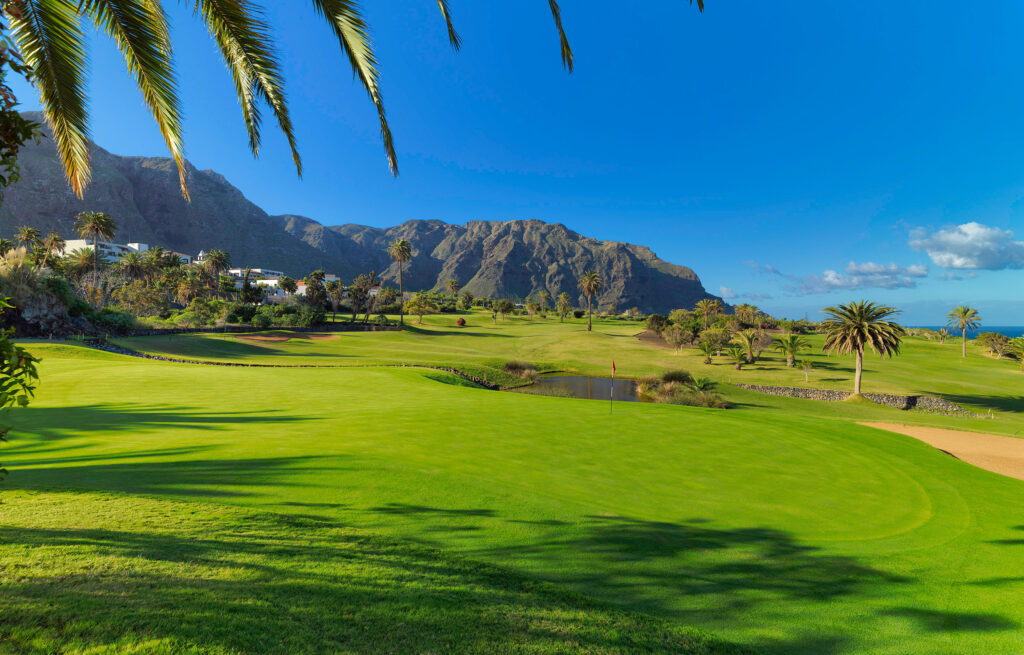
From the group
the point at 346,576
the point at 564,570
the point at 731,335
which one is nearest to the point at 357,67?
the point at 346,576

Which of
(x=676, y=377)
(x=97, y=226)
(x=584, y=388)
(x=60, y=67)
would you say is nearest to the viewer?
(x=60, y=67)

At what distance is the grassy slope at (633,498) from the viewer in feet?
18.0

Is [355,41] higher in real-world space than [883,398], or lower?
higher

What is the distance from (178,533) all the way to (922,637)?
9.58 metres

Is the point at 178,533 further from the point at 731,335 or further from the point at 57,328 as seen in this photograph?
the point at 731,335

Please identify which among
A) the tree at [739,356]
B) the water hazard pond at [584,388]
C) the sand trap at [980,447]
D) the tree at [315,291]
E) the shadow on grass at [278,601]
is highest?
the tree at [315,291]

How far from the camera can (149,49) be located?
20.3ft

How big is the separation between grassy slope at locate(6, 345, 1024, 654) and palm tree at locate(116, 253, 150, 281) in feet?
340

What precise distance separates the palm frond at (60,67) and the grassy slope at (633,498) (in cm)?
536

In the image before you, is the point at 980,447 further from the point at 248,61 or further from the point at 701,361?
the point at 701,361

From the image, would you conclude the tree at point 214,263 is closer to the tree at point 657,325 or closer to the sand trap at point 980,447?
the tree at point 657,325

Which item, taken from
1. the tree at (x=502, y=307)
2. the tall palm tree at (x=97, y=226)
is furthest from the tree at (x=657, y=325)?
the tall palm tree at (x=97, y=226)

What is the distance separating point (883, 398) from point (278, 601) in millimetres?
52592

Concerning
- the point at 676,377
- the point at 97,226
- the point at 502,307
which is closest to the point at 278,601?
the point at 676,377
